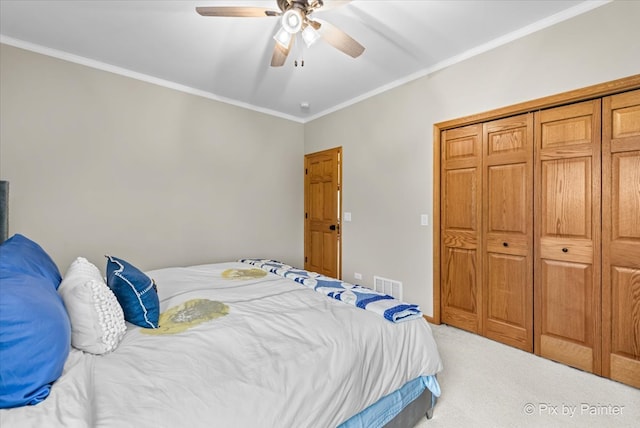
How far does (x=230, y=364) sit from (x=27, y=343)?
0.60 m

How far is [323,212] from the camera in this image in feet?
14.6

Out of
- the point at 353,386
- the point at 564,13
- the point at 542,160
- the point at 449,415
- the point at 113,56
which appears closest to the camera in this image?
the point at 353,386

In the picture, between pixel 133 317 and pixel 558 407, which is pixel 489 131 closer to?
pixel 558 407

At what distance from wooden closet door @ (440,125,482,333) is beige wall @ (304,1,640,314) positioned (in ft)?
0.50

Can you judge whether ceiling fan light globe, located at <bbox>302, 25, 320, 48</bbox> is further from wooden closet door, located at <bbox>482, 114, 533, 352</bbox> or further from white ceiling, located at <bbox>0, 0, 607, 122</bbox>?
wooden closet door, located at <bbox>482, 114, 533, 352</bbox>

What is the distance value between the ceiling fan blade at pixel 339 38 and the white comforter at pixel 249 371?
175cm

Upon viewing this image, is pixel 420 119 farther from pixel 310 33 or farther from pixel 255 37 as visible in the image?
pixel 255 37

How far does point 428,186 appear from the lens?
122 inches

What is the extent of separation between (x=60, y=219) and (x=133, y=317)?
86.1 inches

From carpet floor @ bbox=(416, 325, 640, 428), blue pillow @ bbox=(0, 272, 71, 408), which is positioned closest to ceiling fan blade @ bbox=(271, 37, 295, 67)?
blue pillow @ bbox=(0, 272, 71, 408)

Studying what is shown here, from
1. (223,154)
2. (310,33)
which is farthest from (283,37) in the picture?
(223,154)

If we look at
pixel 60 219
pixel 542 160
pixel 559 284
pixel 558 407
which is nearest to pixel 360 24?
pixel 542 160

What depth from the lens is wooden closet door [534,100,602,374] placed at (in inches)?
84.6

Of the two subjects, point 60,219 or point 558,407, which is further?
point 60,219
